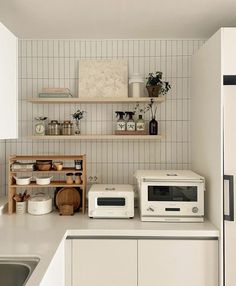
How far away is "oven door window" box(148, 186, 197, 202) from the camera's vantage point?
2.19 meters

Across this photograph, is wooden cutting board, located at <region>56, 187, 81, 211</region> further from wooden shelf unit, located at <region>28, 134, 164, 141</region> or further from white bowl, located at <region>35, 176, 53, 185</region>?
wooden shelf unit, located at <region>28, 134, 164, 141</region>

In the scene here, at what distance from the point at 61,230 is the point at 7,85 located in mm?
979

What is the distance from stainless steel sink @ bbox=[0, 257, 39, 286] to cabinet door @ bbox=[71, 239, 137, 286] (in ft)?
1.68

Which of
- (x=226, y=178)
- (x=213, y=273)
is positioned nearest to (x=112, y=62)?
(x=226, y=178)

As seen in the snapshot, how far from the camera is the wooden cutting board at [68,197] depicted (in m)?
2.50

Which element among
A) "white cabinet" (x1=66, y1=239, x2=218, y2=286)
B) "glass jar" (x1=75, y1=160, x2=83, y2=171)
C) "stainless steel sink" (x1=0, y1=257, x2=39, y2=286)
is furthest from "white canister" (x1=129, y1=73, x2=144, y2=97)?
"stainless steel sink" (x1=0, y1=257, x2=39, y2=286)

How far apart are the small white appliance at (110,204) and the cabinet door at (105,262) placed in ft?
0.89

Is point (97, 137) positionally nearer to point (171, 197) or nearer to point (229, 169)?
point (171, 197)

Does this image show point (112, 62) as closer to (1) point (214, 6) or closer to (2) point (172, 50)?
(2) point (172, 50)

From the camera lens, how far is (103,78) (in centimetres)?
268

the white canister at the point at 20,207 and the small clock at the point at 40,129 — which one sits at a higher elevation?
the small clock at the point at 40,129

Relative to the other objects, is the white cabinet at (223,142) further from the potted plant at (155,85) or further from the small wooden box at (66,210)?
the small wooden box at (66,210)

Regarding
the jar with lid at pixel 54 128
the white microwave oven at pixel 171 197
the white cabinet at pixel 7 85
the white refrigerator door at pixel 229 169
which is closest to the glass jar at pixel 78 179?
the jar with lid at pixel 54 128

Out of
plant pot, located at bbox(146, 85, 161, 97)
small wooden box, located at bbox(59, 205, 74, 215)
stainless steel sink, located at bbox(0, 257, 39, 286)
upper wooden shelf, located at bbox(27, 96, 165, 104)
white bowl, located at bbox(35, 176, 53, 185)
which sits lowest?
stainless steel sink, located at bbox(0, 257, 39, 286)
